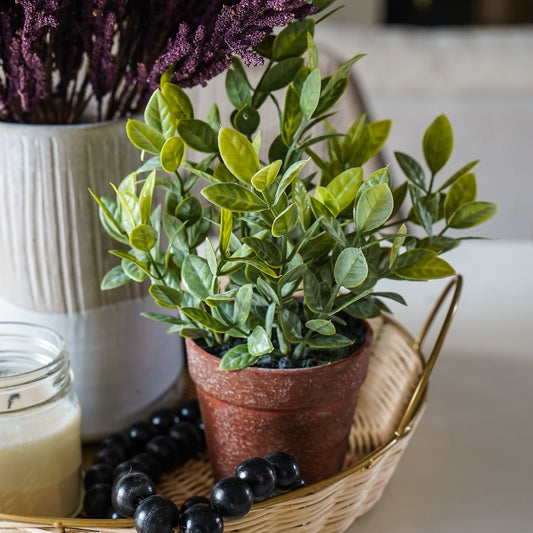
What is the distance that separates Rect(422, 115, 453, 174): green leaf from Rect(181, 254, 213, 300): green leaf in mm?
175

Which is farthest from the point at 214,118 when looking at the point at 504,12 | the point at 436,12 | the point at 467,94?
the point at 504,12

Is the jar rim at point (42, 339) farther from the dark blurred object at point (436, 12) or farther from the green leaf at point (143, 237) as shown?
the dark blurred object at point (436, 12)

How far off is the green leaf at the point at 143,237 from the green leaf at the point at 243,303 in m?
0.06

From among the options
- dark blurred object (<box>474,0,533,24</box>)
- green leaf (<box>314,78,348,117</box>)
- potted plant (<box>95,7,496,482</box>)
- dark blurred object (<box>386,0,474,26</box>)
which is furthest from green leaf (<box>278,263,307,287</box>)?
dark blurred object (<box>474,0,533,24</box>)

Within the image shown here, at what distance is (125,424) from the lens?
0.60m

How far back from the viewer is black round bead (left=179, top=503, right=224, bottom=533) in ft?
1.31

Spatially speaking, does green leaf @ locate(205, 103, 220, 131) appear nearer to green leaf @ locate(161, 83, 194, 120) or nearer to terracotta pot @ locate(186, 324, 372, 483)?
green leaf @ locate(161, 83, 194, 120)

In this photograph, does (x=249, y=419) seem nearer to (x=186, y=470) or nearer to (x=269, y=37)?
(x=186, y=470)

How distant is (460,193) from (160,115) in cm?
21

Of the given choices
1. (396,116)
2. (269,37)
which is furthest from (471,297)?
(396,116)

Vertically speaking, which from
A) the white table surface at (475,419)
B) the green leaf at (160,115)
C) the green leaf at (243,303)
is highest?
the green leaf at (160,115)

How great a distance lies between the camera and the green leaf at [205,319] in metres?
0.44

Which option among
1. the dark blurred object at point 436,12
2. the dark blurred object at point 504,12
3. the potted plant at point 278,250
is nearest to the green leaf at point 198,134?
the potted plant at point 278,250

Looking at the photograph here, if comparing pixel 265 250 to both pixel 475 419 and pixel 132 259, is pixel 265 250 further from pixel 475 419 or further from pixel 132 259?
pixel 475 419
